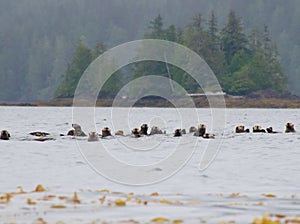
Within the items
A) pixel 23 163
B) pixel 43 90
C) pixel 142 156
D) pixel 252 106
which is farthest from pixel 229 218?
pixel 43 90

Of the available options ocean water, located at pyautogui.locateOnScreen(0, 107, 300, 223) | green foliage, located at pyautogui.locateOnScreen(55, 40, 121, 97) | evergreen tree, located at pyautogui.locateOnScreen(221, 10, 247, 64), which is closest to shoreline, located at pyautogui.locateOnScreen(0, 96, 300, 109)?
green foliage, located at pyautogui.locateOnScreen(55, 40, 121, 97)

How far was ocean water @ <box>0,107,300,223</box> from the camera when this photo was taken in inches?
577

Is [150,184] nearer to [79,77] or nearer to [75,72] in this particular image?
[79,77]

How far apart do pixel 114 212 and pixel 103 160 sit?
1181 centimetres

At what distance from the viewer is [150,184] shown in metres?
20.4

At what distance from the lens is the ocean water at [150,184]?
14648 millimetres

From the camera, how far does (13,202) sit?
15.7 m

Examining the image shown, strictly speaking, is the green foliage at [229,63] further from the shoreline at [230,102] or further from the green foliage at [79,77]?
the green foliage at [79,77]

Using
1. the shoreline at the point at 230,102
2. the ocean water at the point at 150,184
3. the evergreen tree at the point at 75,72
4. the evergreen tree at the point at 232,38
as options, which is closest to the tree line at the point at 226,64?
the evergreen tree at the point at 232,38

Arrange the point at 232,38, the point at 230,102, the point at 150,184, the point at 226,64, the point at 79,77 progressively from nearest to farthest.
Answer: the point at 150,184, the point at 230,102, the point at 226,64, the point at 232,38, the point at 79,77

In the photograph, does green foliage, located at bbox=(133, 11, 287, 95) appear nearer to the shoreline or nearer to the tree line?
the tree line

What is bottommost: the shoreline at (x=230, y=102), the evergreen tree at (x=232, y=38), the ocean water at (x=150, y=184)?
the ocean water at (x=150, y=184)

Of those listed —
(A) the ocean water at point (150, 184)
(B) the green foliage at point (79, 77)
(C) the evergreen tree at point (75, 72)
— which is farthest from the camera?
(C) the evergreen tree at point (75, 72)

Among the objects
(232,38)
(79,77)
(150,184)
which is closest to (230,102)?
(232,38)
